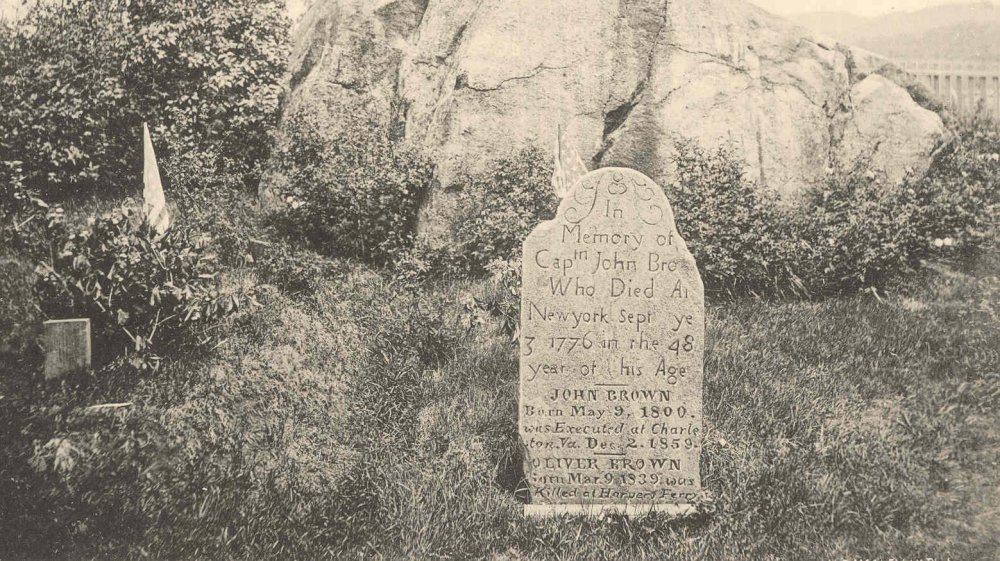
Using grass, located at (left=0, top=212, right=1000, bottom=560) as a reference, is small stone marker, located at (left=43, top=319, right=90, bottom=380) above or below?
above

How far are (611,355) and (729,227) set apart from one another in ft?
10.5

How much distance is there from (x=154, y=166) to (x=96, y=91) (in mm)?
2855

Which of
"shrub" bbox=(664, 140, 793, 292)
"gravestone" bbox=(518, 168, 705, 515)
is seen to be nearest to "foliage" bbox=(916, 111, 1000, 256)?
"shrub" bbox=(664, 140, 793, 292)

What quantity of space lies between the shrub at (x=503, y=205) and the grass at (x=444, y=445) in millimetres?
903

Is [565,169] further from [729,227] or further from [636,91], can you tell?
[729,227]

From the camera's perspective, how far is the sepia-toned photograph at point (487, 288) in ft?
13.7

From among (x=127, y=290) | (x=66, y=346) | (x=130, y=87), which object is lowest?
(x=66, y=346)

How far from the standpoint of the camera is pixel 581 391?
436 centimetres

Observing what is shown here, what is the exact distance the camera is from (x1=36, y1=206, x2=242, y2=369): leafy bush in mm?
5367

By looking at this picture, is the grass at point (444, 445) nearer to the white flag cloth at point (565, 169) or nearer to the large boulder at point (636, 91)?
the white flag cloth at point (565, 169)

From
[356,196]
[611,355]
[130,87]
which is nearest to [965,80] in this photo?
[356,196]

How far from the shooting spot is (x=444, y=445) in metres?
4.81

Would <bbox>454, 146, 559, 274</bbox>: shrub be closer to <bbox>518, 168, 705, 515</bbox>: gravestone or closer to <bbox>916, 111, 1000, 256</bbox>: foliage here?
<bbox>518, 168, 705, 515</bbox>: gravestone

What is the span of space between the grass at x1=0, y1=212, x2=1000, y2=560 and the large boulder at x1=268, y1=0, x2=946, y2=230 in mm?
1993
